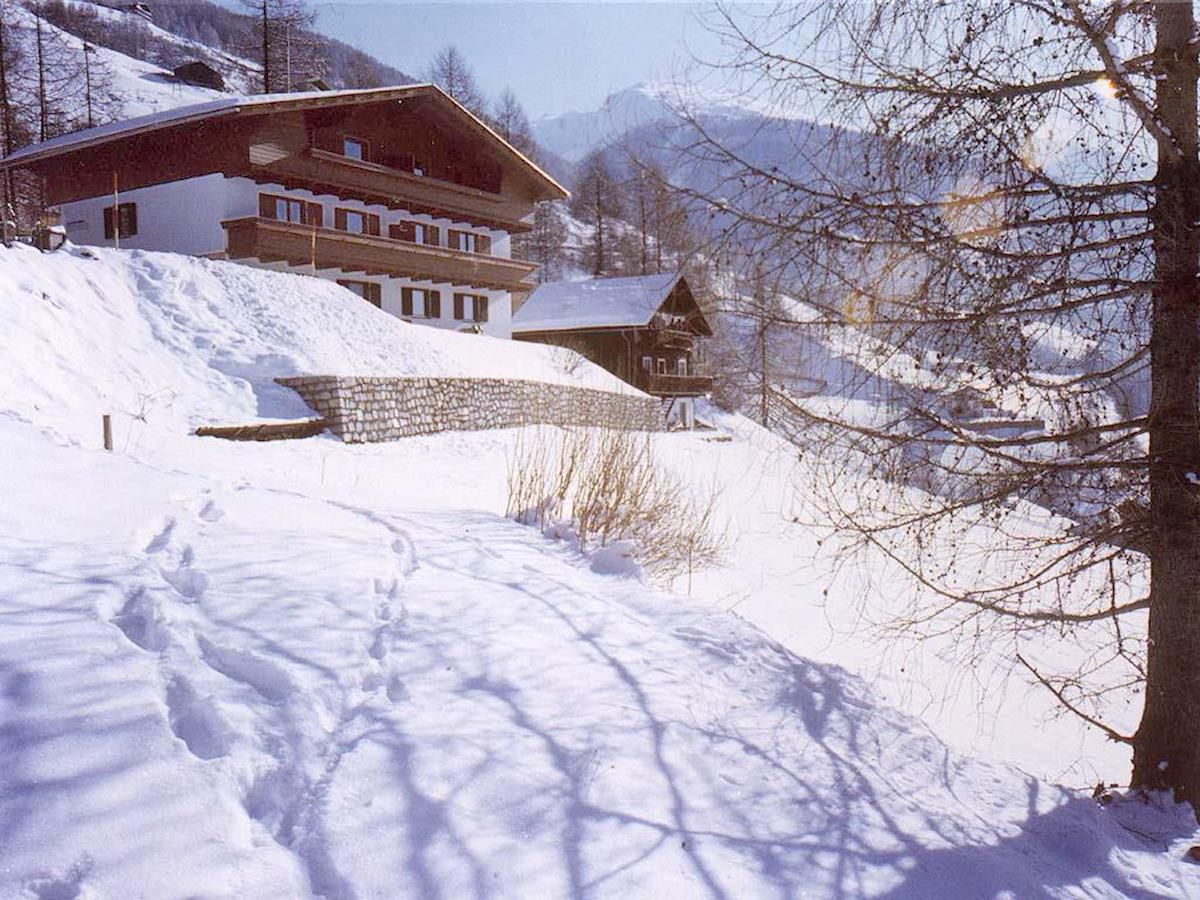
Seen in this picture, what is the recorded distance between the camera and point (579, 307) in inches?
1273

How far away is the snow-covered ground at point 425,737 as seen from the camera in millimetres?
2170

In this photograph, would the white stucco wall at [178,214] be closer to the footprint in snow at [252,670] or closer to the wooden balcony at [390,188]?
the wooden balcony at [390,188]

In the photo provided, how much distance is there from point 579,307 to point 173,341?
67.8ft

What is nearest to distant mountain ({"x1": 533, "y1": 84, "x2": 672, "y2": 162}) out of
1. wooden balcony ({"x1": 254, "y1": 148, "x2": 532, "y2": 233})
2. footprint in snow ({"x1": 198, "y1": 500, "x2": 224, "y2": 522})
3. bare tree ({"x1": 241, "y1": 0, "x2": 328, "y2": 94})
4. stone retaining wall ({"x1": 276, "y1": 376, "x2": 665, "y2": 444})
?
footprint in snow ({"x1": 198, "y1": 500, "x2": 224, "y2": 522})

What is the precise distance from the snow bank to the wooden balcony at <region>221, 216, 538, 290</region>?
310 centimetres

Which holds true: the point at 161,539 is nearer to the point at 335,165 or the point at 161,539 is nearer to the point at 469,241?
the point at 335,165

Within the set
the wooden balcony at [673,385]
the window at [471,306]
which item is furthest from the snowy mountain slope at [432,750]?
the wooden balcony at [673,385]

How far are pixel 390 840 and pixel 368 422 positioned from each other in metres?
11.7

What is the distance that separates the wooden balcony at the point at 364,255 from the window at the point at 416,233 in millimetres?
1435

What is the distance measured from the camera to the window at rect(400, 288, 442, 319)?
26.2m

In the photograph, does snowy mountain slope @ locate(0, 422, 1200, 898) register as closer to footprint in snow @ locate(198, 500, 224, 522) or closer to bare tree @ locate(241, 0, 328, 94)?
footprint in snow @ locate(198, 500, 224, 522)

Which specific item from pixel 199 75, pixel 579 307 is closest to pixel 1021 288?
pixel 579 307

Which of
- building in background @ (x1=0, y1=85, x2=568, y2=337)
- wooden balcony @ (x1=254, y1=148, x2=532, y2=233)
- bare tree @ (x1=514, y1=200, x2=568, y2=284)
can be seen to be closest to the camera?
building in background @ (x1=0, y1=85, x2=568, y2=337)

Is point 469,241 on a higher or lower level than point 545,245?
lower
